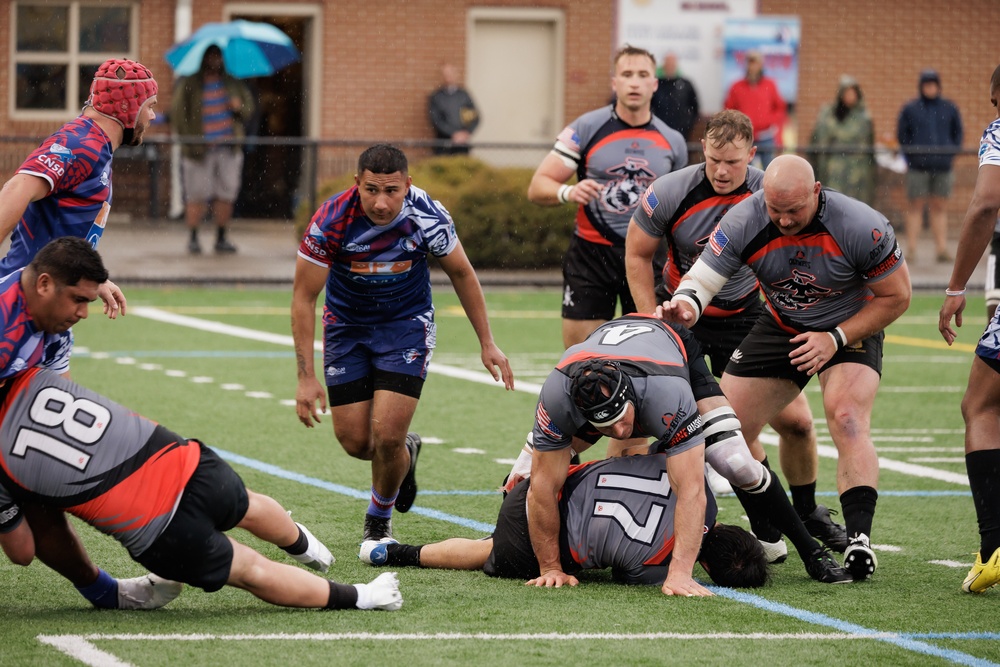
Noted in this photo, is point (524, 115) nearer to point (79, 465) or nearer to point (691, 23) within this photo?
point (691, 23)

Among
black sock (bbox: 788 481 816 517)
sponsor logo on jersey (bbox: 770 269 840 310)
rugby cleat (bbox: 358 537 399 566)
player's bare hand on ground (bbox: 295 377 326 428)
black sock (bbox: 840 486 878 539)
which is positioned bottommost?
rugby cleat (bbox: 358 537 399 566)

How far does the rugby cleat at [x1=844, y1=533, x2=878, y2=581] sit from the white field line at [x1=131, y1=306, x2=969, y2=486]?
7.51ft

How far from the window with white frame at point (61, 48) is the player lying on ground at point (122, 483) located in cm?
1787

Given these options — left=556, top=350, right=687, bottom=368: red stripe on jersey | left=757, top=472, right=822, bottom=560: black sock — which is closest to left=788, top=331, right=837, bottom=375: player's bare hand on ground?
left=757, top=472, right=822, bottom=560: black sock

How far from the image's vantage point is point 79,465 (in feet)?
17.2

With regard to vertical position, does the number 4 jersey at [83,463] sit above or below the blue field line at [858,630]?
above

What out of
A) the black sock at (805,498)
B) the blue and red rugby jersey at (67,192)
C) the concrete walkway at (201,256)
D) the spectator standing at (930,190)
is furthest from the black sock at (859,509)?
the spectator standing at (930,190)

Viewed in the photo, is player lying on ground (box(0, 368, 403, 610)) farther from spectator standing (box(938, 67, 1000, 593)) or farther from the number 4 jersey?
spectator standing (box(938, 67, 1000, 593))

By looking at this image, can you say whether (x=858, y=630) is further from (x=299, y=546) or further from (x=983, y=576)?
(x=299, y=546)

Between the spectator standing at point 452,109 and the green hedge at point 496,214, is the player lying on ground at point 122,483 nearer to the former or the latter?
the green hedge at point 496,214

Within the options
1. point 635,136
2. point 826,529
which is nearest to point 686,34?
point 635,136

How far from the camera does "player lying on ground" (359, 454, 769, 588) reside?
615cm

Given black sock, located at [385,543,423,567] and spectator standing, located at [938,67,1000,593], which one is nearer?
spectator standing, located at [938,67,1000,593]

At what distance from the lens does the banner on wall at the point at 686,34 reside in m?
23.4
